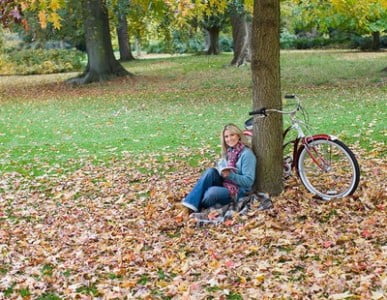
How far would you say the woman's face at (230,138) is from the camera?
623cm

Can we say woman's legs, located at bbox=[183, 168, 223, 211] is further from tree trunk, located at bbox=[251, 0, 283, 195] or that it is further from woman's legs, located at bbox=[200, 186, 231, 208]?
tree trunk, located at bbox=[251, 0, 283, 195]

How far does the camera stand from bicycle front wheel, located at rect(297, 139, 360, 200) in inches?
240

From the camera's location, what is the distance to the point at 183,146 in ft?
33.5

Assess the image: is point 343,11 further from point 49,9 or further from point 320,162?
point 49,9

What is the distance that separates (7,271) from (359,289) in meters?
2.99

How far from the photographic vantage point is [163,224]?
6047 mm

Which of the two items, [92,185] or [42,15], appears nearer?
[42,15]

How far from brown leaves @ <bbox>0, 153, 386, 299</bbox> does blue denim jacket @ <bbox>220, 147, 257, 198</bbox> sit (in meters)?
0.35

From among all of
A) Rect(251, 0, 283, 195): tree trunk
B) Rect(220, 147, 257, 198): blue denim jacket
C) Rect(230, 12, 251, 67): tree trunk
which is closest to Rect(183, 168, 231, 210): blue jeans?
Rect(220, 147, 257, 198): blue denim jacket

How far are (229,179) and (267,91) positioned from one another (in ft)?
3.31

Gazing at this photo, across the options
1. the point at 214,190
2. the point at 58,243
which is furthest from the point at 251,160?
the point at 58,243

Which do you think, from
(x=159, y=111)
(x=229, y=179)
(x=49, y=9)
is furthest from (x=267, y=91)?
(x=159, y=111)

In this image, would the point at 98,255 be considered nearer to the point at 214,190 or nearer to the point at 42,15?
the point at 214,190

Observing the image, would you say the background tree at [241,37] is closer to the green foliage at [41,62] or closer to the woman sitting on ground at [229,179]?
the green foliage at [41,62]
